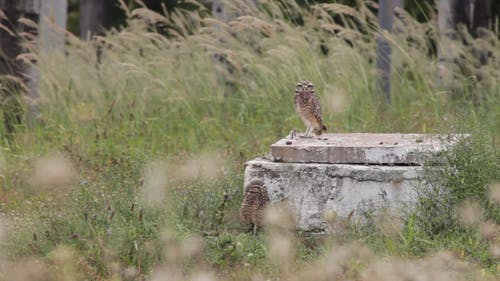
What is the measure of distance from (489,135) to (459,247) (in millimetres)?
1220

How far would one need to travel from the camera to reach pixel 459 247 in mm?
5973

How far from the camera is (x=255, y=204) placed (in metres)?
6.79

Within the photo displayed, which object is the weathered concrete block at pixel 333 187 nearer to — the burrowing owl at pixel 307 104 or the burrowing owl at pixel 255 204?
the burrowing owl at pixel 255 204

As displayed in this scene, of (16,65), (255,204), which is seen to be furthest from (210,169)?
(16,65)

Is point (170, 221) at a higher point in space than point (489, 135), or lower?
lower

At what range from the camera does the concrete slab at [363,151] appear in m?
6.64

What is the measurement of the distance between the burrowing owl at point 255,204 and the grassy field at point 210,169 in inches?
5.7

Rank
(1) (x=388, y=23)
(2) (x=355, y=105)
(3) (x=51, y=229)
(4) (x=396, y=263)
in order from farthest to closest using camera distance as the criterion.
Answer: (1) (x=388, y=23), (2) (x=355, y=105), (3) (x=51, y=229), (4) (x=396, y=263)

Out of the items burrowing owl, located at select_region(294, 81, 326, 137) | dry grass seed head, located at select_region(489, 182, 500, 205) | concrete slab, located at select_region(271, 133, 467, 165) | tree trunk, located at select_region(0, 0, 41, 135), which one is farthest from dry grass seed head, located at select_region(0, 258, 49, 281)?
tree trunk, located at select_region(0, 0, 41, 135)

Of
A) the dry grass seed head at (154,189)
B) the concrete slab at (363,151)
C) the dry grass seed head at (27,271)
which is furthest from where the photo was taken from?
the concrete slab at (363,151)

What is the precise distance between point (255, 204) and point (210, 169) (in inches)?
34.3

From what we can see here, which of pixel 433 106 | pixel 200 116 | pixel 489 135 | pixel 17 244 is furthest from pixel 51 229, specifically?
pixel 433 106

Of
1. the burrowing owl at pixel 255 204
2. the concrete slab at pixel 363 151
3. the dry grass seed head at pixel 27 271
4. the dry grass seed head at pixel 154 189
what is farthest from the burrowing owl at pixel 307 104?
the dry grass seed head at pixel 27 271

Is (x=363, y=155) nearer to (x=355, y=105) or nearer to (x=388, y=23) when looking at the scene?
(x=355, y=105)
